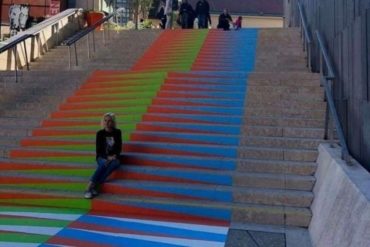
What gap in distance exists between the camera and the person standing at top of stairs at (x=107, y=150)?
7.17m

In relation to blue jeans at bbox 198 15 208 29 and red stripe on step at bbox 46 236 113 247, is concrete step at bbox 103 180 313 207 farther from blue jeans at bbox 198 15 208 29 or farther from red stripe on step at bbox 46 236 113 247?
blue jeans at bbox 198 15 208 29

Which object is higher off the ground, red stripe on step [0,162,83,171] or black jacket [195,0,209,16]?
black jacket [195,0,209,16]

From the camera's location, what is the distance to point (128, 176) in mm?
7422

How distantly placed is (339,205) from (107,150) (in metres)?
3.55

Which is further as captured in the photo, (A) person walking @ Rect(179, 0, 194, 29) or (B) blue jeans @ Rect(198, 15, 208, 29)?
(B) blue jeans @ Rect(198, 15, 208, 29)

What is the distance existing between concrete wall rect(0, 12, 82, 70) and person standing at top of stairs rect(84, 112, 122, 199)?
650 centimetres

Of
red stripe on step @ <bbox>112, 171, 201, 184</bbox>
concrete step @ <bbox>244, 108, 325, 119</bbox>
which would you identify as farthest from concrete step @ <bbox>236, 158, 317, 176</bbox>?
concrete step @ <bbox>244, 108, 325, 119</bbox>

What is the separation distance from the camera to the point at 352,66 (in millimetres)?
6543

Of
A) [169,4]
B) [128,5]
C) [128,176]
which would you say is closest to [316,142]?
[128,176]

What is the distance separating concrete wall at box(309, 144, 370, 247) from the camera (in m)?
3.99

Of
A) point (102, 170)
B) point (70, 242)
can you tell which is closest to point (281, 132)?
point (102, 170)

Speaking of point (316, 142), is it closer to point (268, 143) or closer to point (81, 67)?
point (268, 143)

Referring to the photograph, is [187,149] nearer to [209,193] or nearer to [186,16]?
[209,193]

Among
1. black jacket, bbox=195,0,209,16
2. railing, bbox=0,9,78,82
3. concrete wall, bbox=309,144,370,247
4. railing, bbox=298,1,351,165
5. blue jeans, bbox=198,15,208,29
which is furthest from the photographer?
blue jeans, bbox=198,15,208,29
